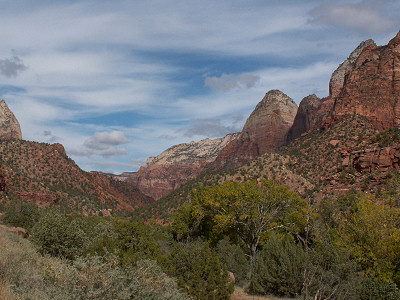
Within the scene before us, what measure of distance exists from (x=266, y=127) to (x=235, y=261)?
108012 mm

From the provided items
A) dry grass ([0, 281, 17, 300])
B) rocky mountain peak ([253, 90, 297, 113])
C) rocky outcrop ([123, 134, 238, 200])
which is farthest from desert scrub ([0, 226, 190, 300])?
rocky outcrop ([123, 134, 238, 200])

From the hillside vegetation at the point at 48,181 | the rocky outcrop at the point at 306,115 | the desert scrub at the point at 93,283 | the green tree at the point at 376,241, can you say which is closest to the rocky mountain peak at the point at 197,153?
the rocky outcrop at the point at 306,115

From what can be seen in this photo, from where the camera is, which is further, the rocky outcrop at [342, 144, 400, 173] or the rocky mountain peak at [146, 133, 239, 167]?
the rocky mountain peak at [146, 133, 239, 167]

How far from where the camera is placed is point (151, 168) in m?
190

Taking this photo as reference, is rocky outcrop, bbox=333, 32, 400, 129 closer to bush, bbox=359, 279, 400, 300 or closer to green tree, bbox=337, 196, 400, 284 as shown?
green tree, bbox=337, 196, 400, 284

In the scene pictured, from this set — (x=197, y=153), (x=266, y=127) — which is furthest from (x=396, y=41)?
(x=197, y=153)

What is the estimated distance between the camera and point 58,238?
17.6 metres

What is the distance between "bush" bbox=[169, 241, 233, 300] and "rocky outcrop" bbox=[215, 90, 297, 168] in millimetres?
113987

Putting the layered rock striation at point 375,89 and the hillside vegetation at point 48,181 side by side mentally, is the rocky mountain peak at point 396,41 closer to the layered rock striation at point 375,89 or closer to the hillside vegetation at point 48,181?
the layered rock striation at point 375,89

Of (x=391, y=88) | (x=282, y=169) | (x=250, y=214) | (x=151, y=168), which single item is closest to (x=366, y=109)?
(x=391, y=88)

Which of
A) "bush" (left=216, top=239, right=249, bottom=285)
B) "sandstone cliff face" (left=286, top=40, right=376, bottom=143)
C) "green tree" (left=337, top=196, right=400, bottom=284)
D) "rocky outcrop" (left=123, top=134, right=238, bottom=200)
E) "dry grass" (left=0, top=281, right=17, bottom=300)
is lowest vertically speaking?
"bush" (left=216, top=239, right=249, bottom=285)

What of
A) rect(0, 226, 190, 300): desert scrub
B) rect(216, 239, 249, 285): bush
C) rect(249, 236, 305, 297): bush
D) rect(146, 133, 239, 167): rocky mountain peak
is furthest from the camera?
rect(146, 133, 239, 167): rocky mountain peak

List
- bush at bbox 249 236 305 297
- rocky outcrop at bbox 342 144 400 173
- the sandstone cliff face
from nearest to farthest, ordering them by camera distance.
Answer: bush at bbox 249 236 305 297
rocky outcrop at bbox 342 144 400 173
the sandstone cliff face

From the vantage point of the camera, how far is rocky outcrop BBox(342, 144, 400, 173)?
1547 inches
